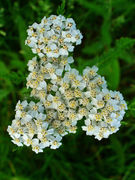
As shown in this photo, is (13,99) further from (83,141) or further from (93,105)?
(93,105)

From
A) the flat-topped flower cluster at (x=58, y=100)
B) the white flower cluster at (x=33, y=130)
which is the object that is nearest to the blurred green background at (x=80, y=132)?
the flat-topped flower cluster at (x=58, y=100)

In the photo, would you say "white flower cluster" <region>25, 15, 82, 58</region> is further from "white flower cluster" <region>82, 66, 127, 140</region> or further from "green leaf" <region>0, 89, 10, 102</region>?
"green leaf" <region>0, 89, 10, 102</region>

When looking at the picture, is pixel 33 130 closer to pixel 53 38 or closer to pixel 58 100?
pixel 58 100

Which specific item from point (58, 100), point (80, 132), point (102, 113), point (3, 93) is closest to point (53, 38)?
point (58, 100)

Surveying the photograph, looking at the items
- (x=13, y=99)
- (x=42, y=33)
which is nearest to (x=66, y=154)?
(x=13, y=99)

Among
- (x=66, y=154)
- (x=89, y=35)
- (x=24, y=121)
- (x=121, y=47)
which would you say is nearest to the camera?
(x=24, y=121)

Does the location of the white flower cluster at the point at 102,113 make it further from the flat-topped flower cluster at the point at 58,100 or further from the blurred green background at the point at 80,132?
the blurred green background at the point at 80,132

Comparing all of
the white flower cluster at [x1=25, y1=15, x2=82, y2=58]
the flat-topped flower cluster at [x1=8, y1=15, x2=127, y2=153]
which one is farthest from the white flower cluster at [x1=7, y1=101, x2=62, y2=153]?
the white flower cluster at [x1=25, y1=15, x2=82, y2=58]
